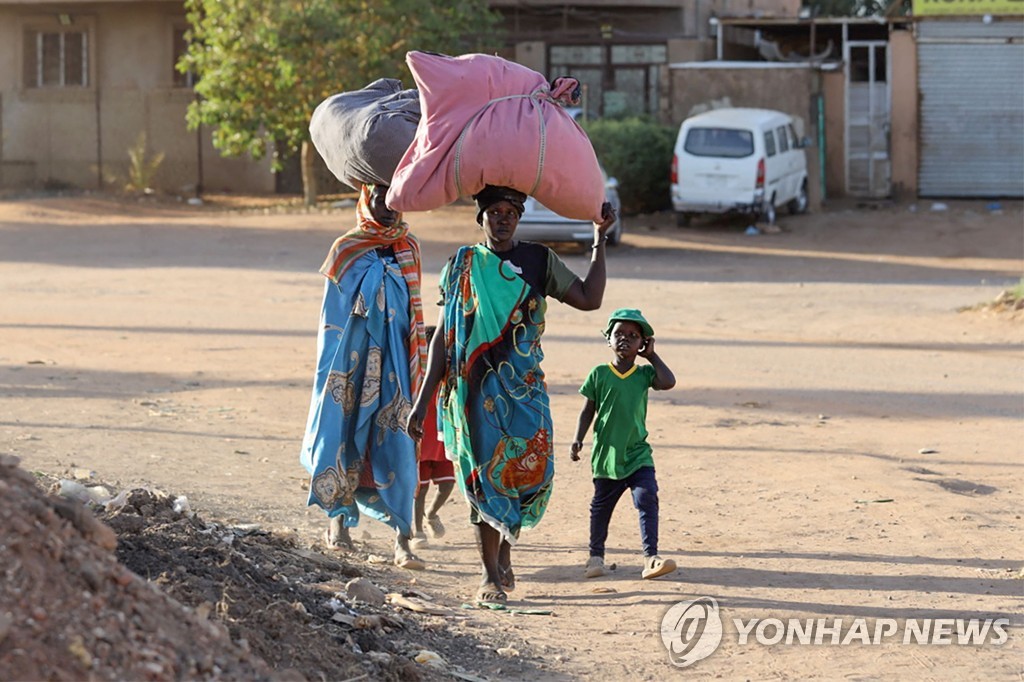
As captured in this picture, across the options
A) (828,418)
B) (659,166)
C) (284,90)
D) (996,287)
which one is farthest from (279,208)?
(828,418)

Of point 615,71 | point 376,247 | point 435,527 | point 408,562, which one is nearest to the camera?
point 408,562

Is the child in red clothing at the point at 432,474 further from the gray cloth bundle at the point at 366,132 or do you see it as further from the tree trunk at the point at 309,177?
the tree trunk at the point at 309,177

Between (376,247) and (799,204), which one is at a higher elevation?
(799,204)

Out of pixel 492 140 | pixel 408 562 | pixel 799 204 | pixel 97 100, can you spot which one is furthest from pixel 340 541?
pixel 97 100

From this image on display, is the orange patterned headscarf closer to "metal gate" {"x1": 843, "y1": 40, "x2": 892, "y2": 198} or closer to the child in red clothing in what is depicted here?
the child in red clothing

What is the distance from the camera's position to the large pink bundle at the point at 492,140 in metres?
4.87

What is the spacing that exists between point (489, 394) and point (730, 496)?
2288 millimetres

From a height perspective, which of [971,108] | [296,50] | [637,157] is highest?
[296,50]

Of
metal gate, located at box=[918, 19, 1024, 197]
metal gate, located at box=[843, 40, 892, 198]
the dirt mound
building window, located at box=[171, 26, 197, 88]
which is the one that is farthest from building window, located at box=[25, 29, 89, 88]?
the dirt mound

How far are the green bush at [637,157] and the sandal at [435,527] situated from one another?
16.0 meters

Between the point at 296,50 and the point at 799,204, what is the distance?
9059 mm

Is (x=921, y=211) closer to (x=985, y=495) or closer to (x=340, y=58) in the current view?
(x=340, y=58)

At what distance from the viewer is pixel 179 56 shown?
2780 cm

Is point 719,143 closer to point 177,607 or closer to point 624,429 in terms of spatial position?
point 624,429
